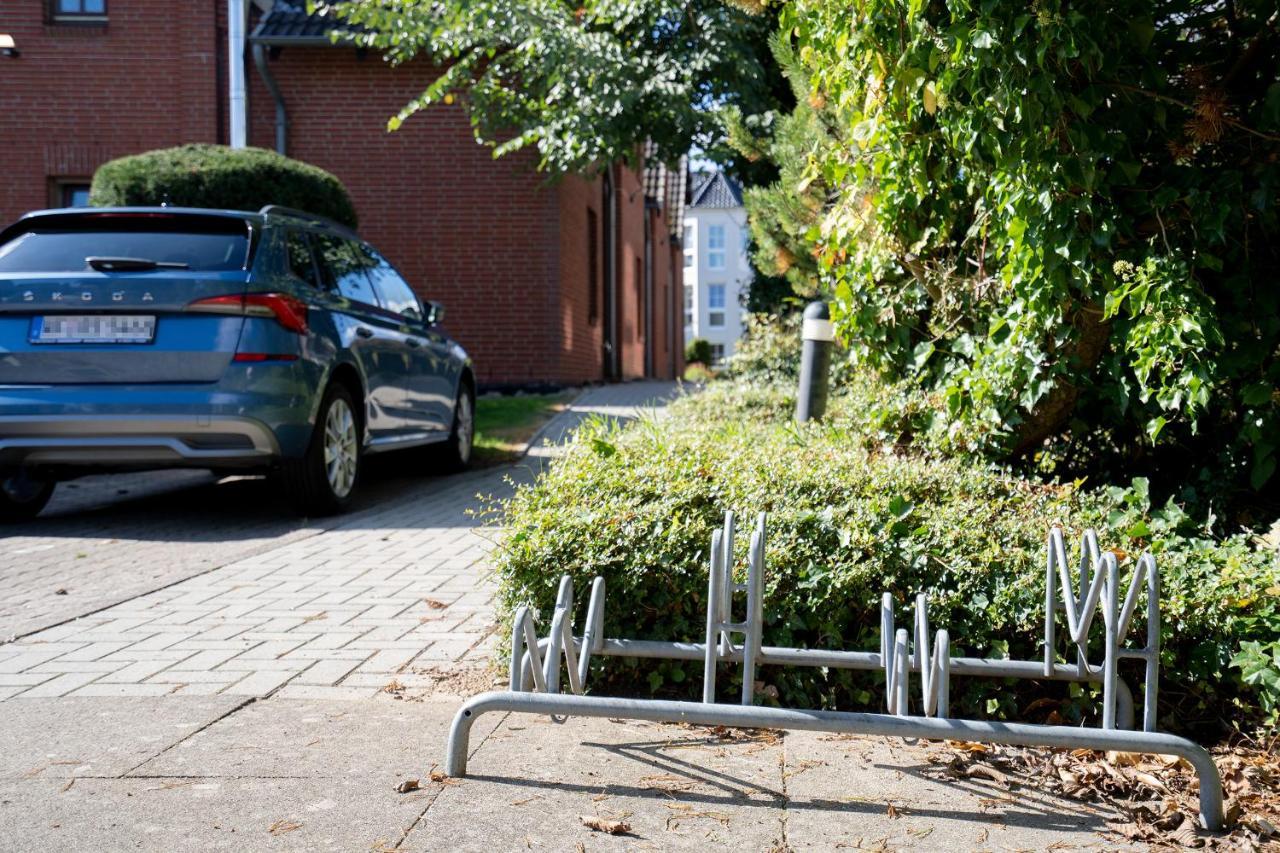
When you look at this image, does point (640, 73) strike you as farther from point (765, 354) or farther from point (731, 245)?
point (731, 245)

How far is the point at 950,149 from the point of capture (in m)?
4.95

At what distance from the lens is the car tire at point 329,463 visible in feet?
23.6

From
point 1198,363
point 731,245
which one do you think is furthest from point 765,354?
point 731,245

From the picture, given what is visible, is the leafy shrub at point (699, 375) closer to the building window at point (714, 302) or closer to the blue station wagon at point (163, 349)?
the blue station wagon at point (163, 349)

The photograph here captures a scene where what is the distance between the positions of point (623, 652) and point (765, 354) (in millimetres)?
7839

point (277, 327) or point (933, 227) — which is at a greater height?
point (933, 227)

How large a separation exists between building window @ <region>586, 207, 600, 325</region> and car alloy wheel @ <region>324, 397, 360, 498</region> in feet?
37.4

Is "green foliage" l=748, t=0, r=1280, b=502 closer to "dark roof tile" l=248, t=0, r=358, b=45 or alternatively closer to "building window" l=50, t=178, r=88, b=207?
"dark roof tile" l=248, t=0, r=358, b=45

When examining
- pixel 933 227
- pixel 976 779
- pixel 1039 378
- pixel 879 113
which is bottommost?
pixel 976 779

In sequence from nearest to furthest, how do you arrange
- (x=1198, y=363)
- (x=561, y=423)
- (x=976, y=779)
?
(x=976, y=779)
(x=1198, y=363)
(x=561, y=423)

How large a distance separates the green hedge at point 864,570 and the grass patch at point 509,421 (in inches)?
241

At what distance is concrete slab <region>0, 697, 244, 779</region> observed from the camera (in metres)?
3.21

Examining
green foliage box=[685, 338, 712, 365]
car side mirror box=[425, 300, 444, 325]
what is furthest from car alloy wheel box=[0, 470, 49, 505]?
green foliage box=[685, 338, 712, 365]

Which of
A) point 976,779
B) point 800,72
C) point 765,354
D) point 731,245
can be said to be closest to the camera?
point 976,779
